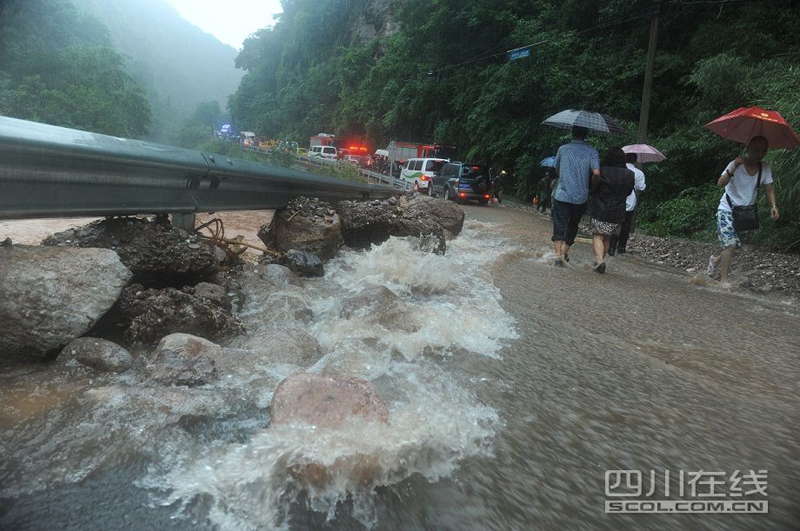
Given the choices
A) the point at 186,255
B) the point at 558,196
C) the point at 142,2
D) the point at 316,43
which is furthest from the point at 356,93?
the point at 142,2

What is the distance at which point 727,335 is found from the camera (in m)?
4.23

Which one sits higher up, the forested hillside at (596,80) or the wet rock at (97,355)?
the forested hillside at (596,80)

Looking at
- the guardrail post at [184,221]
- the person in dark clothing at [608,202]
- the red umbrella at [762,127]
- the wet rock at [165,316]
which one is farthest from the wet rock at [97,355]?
the red umbrella at [762,127]

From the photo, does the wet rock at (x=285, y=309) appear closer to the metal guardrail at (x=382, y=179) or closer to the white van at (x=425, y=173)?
the metal guardrail at (x=382, y=179)

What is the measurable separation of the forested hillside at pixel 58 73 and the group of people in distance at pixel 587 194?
32.1 meters

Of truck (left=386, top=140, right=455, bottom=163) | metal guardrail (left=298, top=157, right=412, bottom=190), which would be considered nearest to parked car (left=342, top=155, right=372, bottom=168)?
truck (left=386, top=140, right=455, bottom=163)

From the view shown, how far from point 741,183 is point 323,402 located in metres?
6.63

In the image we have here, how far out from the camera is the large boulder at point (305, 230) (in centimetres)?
543

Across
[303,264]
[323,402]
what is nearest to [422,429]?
[323,402]

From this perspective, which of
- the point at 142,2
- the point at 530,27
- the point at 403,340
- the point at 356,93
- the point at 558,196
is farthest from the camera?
the point at 142,2

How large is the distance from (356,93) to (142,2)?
177 m

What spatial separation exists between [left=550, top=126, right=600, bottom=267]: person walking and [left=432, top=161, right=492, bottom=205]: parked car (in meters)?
14.4

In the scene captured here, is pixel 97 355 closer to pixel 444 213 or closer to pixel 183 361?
pixel 183 361

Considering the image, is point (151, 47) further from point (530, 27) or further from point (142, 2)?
point (530, 27)
